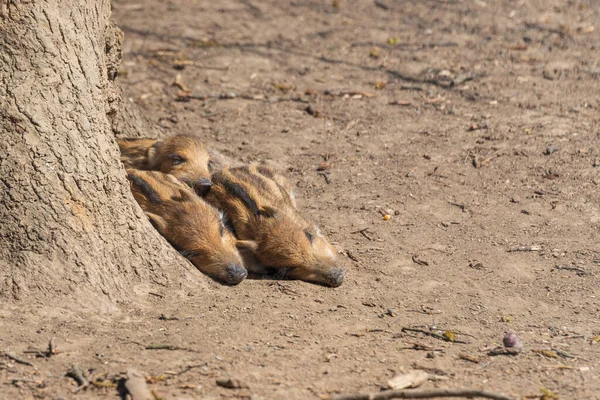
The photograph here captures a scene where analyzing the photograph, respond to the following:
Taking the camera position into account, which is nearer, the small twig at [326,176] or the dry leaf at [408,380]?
the dry leaf at [408,380]

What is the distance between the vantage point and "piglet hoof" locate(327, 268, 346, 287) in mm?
5578

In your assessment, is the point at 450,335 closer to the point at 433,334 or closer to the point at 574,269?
the point at 433,334

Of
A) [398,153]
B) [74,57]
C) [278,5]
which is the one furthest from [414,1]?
[74,57]

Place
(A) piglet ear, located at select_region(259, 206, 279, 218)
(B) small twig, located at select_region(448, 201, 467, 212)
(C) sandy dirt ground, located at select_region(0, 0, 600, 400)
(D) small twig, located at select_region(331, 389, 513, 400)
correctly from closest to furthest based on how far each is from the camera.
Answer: (D) small twig, located at select_region(331, 389, 513, 400) < (C) sandy dirt ground, located at select_region(0, 0, 600, 400) < (A) piglet ear, located at select_region(259, 206, 279, 218) < (B) small twig, located at select_region(448, 201, 467, 212)

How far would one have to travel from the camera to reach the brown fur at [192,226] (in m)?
5.68

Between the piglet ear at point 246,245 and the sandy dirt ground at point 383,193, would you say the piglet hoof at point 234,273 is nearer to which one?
the sandy dirt ground at point 383,193

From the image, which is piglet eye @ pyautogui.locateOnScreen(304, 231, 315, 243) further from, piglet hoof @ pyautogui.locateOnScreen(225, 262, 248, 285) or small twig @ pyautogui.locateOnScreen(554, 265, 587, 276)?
small twig @ pyautogui.locateOnScreen(554, 265, 587, 276)

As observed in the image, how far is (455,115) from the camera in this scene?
8703 millimetres

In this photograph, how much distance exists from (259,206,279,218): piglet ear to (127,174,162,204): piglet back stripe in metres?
0.74

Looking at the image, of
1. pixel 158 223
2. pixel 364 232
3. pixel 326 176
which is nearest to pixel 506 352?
pixel 364 232

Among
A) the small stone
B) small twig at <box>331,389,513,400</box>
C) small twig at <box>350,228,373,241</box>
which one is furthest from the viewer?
small twig at <box>350,228,373,241</box>

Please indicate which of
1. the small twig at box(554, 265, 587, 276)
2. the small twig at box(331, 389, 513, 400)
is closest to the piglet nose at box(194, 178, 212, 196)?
the small twig at box(554, 265, 587, 276)

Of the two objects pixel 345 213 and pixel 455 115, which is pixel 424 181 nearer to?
pixel 345 213

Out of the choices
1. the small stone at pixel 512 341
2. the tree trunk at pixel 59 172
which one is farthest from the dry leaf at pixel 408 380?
the tree trunk at pixel 59 172
